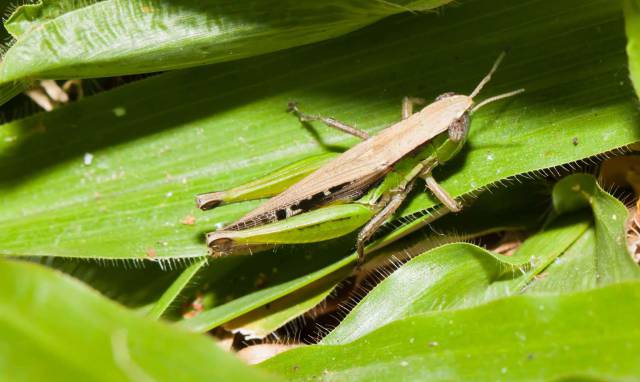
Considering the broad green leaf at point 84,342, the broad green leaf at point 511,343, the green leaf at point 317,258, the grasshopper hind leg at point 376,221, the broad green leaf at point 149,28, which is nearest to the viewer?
the broad green leaf at point 84,342

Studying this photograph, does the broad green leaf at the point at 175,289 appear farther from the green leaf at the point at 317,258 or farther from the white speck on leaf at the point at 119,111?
the white speck on leaf at the point at 119,111

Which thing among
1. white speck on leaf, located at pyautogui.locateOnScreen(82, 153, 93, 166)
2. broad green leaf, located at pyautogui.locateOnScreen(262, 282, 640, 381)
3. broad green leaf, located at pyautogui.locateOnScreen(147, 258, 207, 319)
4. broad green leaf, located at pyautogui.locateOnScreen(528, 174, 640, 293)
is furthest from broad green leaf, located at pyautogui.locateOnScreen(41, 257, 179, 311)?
broad green leaf, located at pyautogui.locateOnScreen(528, 174, 640, 293)

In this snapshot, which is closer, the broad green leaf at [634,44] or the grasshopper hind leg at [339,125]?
the broad green leaf at [634,44]

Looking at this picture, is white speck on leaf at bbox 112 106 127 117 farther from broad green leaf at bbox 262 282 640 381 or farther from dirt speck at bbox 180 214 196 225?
broad green leaf at bbox 262 282 640 381

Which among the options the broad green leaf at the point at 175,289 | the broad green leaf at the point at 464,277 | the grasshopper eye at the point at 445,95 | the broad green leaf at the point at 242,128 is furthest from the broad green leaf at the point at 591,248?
the broad green leaf at the point at 175,289

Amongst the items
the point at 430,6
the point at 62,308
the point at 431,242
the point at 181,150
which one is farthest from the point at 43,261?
the point at 430,6

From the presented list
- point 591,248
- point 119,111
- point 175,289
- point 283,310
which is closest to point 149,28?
point 119,111

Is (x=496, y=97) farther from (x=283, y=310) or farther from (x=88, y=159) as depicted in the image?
(x=88, y=159)
